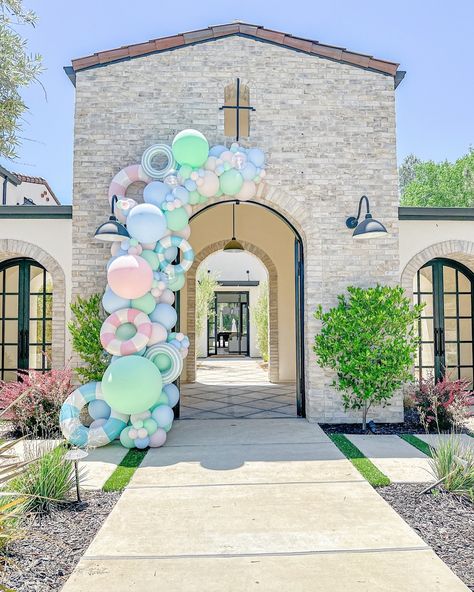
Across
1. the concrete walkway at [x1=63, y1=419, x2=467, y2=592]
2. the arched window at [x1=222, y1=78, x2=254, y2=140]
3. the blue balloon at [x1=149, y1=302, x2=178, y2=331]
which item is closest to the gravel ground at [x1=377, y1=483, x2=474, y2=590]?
the concrete walkway at [x1=63, y1=419, x2=467, y2=592]

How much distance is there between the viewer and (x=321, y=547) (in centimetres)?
338

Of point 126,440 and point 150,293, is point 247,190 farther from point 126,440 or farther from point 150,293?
point 126,440

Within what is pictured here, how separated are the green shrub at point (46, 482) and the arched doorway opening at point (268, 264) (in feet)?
25.2

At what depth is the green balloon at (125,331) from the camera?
6102 mm

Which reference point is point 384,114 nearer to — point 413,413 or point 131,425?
point 413,413

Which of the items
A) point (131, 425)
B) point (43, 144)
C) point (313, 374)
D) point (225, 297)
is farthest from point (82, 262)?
point (225, 297)

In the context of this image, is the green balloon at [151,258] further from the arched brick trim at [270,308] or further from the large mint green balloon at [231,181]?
the arched brick trim at [270,308]

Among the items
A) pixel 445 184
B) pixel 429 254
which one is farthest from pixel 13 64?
pixel 445 184

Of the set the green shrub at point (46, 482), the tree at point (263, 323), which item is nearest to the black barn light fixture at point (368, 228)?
the green shrub at point (46, 482)

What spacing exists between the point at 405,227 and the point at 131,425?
5.48 meters

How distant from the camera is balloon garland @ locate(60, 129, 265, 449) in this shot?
5.79 meters

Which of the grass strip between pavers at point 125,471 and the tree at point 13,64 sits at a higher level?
the tree at point 13,64

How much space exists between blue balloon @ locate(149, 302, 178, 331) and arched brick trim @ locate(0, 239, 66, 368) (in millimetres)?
2083

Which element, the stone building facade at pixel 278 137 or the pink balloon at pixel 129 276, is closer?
the pink balloon at pixel 129 276
